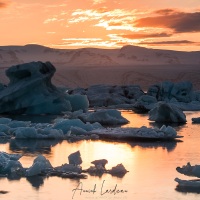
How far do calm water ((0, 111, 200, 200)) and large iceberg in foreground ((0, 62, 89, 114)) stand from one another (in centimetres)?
725

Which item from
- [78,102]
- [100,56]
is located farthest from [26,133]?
[100,56]

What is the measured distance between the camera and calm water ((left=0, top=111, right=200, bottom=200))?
8672 mm

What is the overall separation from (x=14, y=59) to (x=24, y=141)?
69.7 meters

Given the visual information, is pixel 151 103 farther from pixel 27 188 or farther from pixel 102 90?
pixel 27 188

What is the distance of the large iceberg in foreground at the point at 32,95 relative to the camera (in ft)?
73.4

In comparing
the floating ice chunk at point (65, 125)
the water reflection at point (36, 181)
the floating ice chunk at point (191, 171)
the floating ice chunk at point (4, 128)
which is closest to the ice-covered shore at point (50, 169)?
the water reflection at point (36, 181)

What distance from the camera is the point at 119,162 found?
37.0ft

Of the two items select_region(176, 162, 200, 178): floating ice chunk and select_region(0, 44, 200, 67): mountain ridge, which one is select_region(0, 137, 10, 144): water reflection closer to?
select_region(176, 162, 200, 178): floating ice chunk

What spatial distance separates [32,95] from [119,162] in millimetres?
11604

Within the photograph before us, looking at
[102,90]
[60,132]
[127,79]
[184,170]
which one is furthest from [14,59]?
[184,170]

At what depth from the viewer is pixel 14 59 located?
273ft

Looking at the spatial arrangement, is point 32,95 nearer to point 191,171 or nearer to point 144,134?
point 144,134

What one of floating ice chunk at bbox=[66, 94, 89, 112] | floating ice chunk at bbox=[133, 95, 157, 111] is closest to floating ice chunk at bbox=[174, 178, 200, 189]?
floating ice chunk at bbox=[66, 94, 89, 112]

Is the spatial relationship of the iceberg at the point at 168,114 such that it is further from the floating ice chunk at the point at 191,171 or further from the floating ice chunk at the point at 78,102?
the floating ice chunk at the point at 191,171
